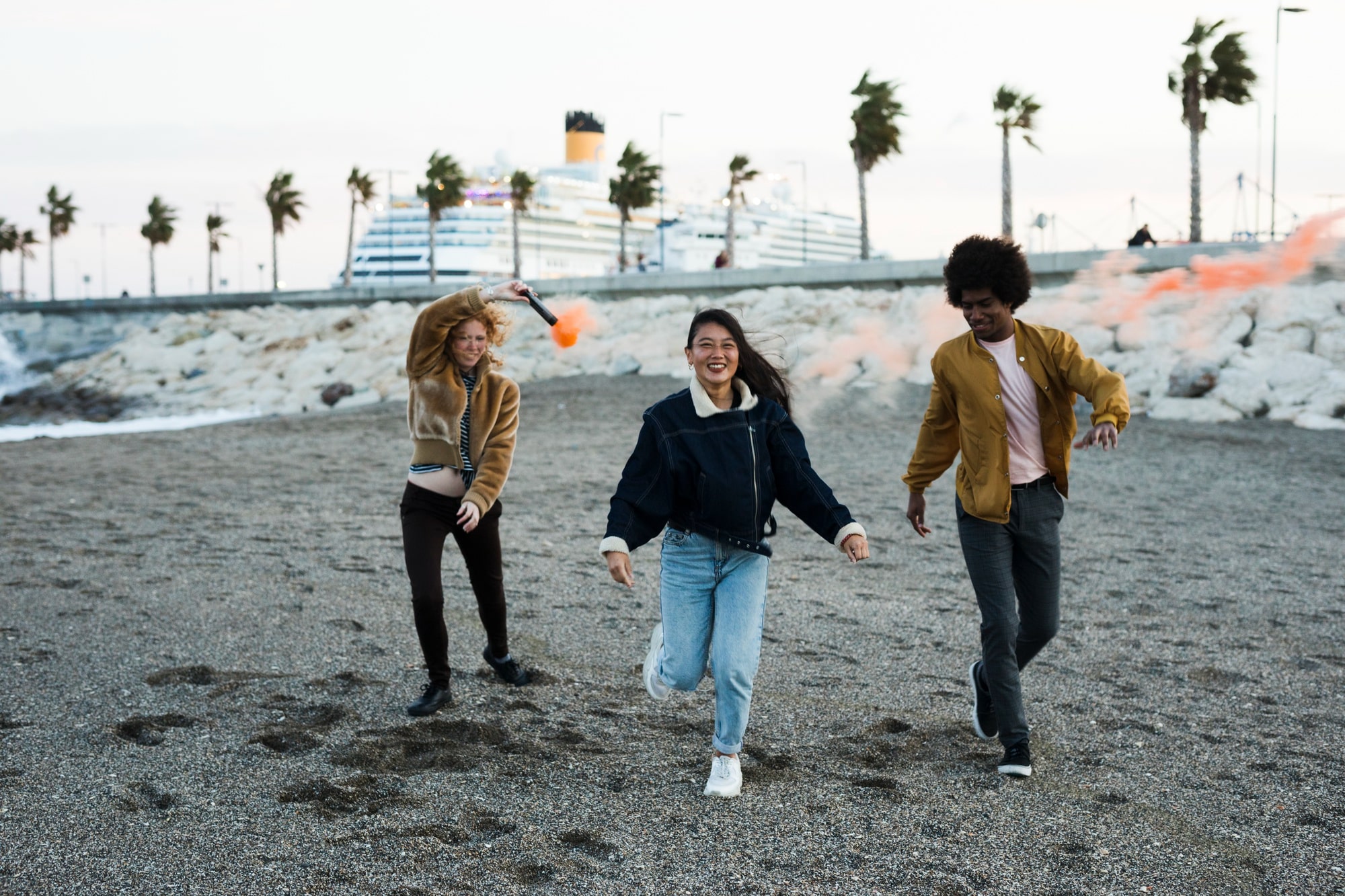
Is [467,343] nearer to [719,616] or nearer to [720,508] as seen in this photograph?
[720,508]

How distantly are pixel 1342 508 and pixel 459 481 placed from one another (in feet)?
32.2

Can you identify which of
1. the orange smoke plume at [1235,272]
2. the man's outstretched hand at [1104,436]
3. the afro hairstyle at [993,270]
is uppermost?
the orange smoke plume at [1235,272]

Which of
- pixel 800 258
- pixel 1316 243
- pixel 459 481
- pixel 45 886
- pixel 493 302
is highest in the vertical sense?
pixel 800 258

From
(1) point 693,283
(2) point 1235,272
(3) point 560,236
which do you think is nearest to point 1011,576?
(2) point 1235,272

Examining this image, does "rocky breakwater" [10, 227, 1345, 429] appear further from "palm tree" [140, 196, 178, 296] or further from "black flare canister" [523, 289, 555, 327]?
"palm tree" [140, 196, 178, 296]

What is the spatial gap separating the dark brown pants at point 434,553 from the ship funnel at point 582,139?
258 feet

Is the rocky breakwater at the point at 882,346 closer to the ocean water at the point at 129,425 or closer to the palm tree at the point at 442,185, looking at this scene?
the ocean water at the point at 129,425

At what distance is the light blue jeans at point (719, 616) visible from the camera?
13.2 ft

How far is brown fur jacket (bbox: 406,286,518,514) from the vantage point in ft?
16.0

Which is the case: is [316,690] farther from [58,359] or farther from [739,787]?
[58,359]

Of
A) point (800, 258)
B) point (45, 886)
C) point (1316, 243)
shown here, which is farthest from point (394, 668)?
point (800, 258)

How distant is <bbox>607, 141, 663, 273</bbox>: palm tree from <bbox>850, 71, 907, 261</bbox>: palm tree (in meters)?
12.5

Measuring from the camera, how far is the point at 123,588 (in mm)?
7379

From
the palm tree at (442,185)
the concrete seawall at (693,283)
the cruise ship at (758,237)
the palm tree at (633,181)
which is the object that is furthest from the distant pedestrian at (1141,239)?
the cruise ship at (758,237)
